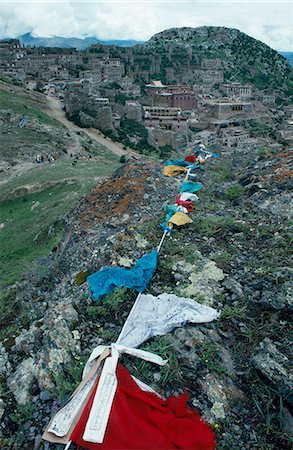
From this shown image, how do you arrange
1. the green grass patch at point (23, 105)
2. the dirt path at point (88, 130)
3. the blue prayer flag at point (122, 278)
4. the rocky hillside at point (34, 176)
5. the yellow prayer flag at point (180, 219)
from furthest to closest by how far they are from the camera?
the dirt path at point (88, 130) → the green grass patch at point (23, 105) → the rocky hillside at point (34, 176) → the yellow prayer flag at point (180, 219) → the blue prayer flag at point (122, 278)

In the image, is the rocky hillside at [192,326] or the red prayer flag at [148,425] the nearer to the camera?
the red prayer flag at [148,425]

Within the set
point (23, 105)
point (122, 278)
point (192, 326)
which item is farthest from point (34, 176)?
point (23, 105)

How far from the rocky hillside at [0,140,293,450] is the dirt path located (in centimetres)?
2628

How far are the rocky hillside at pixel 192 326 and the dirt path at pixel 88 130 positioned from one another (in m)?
26.3

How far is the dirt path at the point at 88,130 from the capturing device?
34375mm

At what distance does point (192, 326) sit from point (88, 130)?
36075mm

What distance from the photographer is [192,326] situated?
436cm

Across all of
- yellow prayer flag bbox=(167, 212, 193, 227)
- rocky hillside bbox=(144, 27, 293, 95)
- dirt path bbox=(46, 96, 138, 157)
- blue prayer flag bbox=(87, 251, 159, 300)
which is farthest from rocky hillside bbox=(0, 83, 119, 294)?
rocky hillside bbox=(144, 27, 293, 95)

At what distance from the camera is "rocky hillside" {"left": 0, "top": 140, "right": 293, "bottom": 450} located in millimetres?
3631

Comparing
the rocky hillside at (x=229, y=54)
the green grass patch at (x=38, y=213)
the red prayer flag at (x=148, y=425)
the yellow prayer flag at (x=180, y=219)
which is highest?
the rocky hillside at (x=229, y=54)

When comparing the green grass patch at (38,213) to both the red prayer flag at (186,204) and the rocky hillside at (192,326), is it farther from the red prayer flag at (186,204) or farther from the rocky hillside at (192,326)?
the red prayer flag at (186,204)

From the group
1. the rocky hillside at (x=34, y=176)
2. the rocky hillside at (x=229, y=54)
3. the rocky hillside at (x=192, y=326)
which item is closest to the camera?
the rocky hillside at (x=192, y=326)

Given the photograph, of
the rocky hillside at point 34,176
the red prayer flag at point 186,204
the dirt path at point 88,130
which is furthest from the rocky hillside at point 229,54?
the red prayer flag at point 186,204

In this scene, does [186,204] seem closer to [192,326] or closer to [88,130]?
[192,326]
